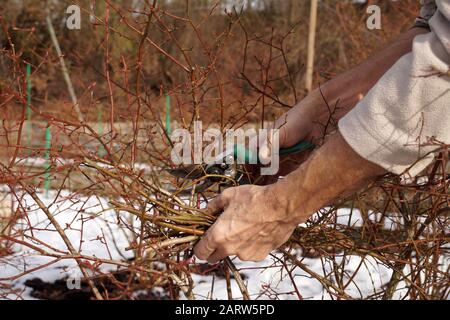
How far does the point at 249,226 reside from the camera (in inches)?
63.8

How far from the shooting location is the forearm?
150 centimetres

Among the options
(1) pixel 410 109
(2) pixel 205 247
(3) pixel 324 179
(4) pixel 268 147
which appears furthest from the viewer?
(4) pixel 268 147

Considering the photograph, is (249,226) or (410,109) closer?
(410,109)

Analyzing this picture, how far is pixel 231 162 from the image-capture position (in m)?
2.12

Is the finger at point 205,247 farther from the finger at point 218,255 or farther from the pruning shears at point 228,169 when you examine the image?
the pruning shears at point 228,169

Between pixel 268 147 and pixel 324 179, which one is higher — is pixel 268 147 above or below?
above

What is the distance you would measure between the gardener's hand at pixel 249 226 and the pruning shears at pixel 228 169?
413 millimetres

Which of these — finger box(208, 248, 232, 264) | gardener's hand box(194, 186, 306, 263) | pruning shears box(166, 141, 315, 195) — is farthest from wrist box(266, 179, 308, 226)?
pruning shears box(166, 141, 315, 195)

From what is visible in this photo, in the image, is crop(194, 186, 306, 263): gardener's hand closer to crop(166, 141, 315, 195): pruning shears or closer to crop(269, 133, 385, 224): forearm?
crop(269, 133, 385, 224): forearm

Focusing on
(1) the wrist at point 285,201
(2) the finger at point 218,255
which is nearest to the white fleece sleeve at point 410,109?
(1) the wrist at point 285,201

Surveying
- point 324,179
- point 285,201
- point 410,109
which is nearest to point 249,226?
point 285,201

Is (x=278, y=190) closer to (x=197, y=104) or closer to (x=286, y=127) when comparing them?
(x=286, y=127)

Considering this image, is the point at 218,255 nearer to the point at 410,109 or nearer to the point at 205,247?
the point at 205,247

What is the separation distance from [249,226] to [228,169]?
0.54 m
